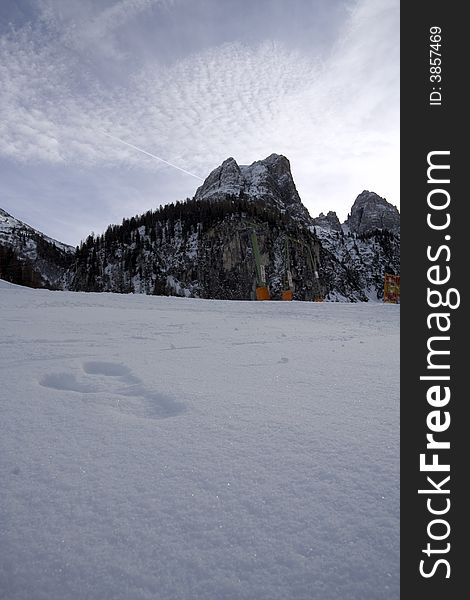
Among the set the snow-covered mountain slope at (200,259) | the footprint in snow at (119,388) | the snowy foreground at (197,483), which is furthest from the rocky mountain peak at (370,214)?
the snowy foreground at (197,483)

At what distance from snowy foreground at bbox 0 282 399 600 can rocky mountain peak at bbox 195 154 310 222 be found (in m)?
103

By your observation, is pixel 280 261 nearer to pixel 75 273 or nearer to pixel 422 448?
pixel 75 273

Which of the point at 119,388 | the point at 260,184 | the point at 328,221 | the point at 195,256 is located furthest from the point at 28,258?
the point at 328,221

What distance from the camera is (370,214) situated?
133750 millimetres

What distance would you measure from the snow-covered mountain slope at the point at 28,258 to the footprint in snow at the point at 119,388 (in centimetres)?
3034

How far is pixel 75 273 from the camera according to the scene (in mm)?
66688

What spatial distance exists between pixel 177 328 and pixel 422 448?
337cm

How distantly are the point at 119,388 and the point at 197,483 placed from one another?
99cm

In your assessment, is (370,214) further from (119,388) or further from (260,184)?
(119,388)

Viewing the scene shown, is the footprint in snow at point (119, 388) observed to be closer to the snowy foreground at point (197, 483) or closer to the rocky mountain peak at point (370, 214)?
the snowy foreground at point (197, 483)

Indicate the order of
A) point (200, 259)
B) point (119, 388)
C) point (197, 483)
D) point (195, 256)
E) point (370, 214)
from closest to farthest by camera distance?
point (197, 483)
point (119, 388)
point (200, 259)
point (195, 256)
point (370, 214)

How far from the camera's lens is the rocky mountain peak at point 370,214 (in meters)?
128

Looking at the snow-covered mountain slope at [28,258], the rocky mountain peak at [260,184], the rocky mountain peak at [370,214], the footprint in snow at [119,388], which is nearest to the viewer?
the footprint in snow at [119,388]

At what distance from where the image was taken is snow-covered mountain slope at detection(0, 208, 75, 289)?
30.3 m
